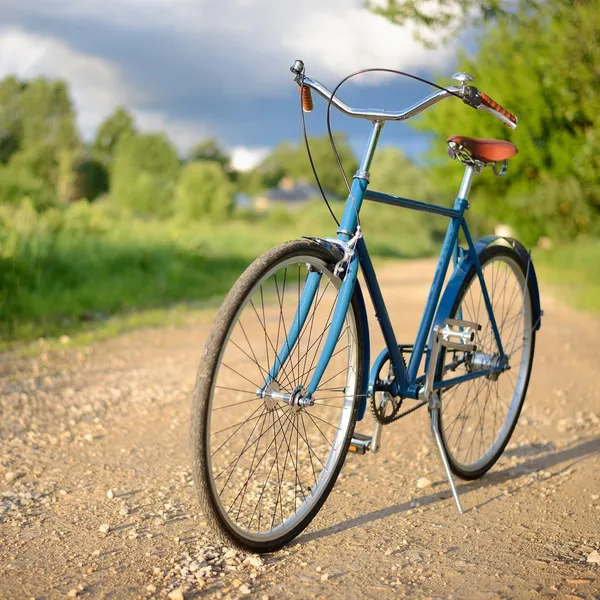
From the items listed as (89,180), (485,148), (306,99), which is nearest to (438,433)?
(485,148)

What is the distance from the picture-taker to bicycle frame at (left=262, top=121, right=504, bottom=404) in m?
2.88

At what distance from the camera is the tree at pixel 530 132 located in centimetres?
1299

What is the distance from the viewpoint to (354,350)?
10.3 ft

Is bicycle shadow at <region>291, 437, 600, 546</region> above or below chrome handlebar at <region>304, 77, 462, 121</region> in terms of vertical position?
below

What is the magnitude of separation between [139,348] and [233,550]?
4568 millimetres

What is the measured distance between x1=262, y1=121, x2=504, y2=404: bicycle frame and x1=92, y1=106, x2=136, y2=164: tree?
2836 inches

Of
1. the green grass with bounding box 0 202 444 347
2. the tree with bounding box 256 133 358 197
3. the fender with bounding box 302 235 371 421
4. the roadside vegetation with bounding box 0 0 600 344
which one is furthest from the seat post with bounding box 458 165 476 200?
the tree with bounding box 256 133 358 197

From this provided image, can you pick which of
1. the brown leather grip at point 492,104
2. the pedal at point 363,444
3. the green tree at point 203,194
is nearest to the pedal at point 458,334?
the pedal at point 363,444

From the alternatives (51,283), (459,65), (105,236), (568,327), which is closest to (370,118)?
(568,327)

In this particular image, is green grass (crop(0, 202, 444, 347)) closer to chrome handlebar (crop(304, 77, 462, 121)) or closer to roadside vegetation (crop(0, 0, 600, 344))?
roadside vegetation (crop(0, 0, 600, 344))

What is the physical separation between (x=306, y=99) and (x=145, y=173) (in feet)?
191

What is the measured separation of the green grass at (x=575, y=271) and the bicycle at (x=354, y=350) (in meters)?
6.22

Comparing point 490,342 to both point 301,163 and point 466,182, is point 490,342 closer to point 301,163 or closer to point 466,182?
point 466,182

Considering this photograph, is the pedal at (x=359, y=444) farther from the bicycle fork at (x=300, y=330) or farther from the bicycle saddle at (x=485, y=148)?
the bicycle saddle at (x=485, y=148)
